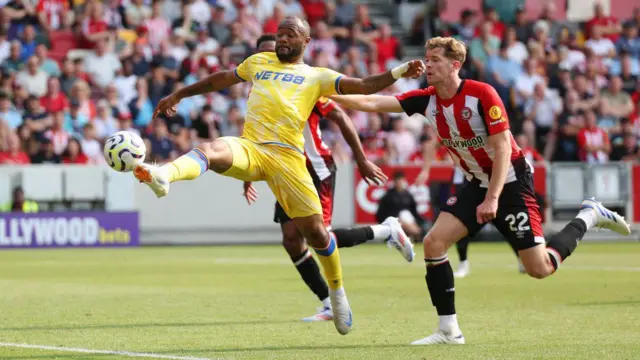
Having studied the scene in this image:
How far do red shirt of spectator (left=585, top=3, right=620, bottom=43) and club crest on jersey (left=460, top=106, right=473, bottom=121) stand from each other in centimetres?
2225

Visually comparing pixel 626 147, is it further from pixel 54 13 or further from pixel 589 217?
pixel 589 217

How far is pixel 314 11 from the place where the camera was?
29359 mm

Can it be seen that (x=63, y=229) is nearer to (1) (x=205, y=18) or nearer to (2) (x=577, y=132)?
(1) (x=205, y=18)

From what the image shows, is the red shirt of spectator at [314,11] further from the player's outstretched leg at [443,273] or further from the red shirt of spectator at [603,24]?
the player's outstretched leg at [443,273]

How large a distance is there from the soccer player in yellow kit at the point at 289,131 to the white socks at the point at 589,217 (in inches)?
87.5

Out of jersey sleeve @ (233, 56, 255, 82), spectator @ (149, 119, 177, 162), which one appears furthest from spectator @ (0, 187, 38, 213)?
jersey sleeve @ (233, 56, 255, 82)

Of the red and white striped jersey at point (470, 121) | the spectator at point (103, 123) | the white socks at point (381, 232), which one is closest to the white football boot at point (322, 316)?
the white socks at point (381, 232)

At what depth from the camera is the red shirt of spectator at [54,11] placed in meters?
26.5

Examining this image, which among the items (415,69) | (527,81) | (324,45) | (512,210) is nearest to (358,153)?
(512,210)

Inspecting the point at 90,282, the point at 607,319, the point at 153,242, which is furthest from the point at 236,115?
the point at 607,319

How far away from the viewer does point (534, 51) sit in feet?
94.7

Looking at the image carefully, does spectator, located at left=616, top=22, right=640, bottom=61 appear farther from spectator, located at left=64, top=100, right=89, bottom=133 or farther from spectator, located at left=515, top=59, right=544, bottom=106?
spectator, located at left=64, top=100, right=89, bottom=133

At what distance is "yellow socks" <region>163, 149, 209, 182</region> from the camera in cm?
824

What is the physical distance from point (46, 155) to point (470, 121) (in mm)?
16186
